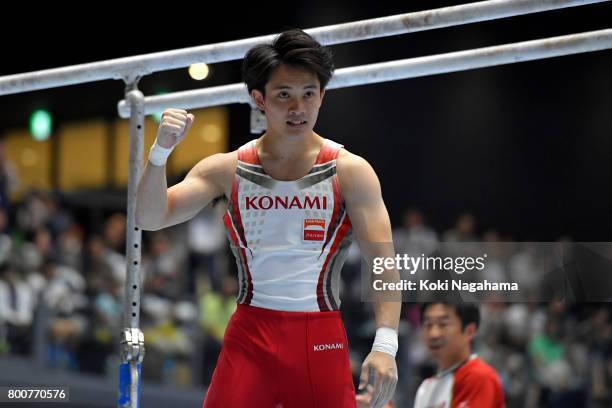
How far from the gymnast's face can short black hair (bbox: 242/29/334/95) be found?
0.02m

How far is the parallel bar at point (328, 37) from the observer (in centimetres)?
377

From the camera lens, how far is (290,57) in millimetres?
3408

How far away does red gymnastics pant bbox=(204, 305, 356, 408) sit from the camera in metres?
3.37

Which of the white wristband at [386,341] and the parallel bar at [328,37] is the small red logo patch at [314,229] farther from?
the parallel bar at [328,37]

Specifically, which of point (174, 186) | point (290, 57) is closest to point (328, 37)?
point (290, 57)

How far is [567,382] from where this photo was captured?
33.7 feet

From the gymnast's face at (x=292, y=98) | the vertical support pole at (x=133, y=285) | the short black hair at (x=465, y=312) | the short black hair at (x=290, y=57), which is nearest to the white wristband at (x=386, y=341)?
the gymnast's face at (x=292, y=98)

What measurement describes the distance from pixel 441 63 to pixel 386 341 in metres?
1.51

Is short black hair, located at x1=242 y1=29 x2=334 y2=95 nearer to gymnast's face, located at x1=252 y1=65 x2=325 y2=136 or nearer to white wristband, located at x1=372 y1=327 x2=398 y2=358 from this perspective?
gymnast's face, located at x1=252 y1=65 x2=325 y2=136

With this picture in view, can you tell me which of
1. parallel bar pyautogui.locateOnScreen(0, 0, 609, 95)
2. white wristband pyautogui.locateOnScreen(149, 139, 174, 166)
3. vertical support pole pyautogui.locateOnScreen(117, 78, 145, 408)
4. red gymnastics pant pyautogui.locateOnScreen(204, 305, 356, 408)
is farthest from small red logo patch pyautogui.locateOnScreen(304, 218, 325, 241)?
vertical support pole pyautogui.locateOnScreen(117, 78, 145, 408)

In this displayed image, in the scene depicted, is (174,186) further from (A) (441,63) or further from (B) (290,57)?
(A) (441,63)

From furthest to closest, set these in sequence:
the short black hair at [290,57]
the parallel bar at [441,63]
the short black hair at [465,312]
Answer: the short black hair at [465,312] → the parallel bar at [441,63] → the short black hair at [290,57]

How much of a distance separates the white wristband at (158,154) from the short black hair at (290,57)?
1.36 ft

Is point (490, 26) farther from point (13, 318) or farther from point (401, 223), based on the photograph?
point (13, 318)
